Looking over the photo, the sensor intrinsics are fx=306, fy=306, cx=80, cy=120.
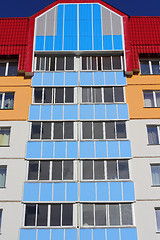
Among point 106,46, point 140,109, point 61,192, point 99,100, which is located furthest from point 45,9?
point 61,192

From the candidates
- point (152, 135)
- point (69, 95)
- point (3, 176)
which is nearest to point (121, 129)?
point (152, 135)

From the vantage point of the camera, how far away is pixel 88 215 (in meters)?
22.4

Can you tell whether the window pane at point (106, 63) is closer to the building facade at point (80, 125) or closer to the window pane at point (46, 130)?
the building facade at point (80, 125)

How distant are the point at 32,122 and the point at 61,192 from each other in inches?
259

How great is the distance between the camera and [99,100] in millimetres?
27016

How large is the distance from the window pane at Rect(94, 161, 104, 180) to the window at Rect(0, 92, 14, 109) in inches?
361

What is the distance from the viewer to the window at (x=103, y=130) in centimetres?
2527

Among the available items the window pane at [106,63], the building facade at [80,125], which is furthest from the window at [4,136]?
the window pane at [106,63]

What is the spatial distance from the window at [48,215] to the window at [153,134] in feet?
27.9

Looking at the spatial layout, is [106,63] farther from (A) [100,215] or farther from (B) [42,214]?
(B) [42,214]

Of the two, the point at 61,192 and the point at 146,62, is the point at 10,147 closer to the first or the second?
the point at 61,192

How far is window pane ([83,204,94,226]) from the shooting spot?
22172 millimetres

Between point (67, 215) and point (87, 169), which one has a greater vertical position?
point (87, 169)

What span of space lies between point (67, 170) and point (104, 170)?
290 centimetres
